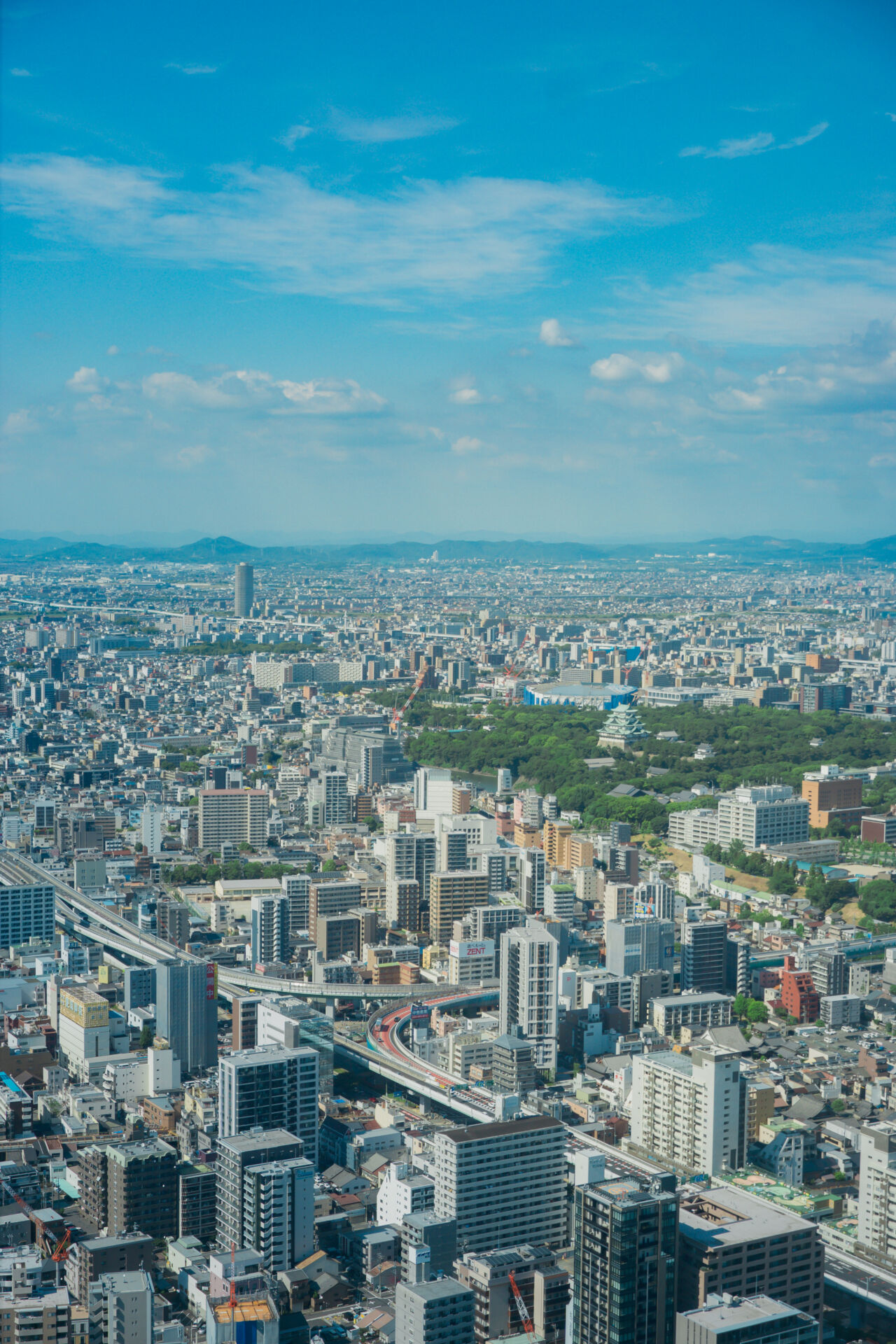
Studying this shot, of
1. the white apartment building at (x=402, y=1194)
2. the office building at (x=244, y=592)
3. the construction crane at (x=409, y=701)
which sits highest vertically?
the office building at (x=244, y=592)

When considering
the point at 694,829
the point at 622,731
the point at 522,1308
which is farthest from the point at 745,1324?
the point at 622,731

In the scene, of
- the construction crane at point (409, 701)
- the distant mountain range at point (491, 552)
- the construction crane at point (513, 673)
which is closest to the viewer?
the construction crane at point (409, 701)

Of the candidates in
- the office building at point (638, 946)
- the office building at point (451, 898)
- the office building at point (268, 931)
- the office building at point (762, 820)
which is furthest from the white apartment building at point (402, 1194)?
the office building at point (762, 820)

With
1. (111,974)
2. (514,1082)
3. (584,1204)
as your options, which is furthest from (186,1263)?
(111,974)

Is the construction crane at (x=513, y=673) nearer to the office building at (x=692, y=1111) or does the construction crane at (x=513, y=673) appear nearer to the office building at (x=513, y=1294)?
the office building at (x=692, y=1111)

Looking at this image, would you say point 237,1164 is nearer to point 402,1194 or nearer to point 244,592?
point 402,1194

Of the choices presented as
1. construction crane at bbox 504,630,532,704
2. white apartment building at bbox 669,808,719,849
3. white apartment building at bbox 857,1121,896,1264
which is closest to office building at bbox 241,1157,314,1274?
white apartment building at bbox 857,1121,896,1264

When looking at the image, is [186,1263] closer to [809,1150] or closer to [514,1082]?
[514,1082]
